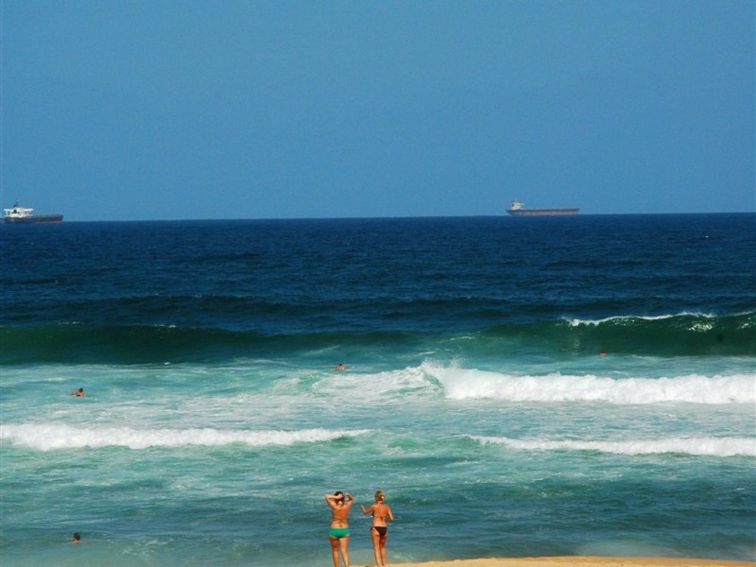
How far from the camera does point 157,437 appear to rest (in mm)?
25109

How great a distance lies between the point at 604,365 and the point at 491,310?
1336cm

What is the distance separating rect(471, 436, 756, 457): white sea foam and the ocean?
63 mm

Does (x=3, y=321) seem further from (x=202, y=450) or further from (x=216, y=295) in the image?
(x=202, y=450)

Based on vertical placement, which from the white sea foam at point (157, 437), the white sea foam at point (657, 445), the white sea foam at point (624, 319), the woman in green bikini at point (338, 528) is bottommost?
the white sea foam at point (657, 445)

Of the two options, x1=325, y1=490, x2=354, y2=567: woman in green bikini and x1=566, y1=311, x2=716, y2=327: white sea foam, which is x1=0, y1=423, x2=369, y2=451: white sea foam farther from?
x1=566, y1=311, x2=716, y2=327: white sea foam

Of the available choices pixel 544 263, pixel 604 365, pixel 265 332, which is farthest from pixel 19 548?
pixel 544 263

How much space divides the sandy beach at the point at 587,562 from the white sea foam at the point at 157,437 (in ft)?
27.9

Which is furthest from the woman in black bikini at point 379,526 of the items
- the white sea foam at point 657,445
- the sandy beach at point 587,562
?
the white sea foam at point 657,445

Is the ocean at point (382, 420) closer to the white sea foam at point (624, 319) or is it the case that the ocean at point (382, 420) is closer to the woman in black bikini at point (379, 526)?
the white sea foam at point (624, 319)

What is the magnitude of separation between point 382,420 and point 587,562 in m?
11.4

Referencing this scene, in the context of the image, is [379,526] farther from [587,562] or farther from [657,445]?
[657,445]

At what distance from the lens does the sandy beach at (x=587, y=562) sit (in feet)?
53.1

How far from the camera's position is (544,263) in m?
72.8

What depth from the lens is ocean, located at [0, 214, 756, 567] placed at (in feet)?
61.1
